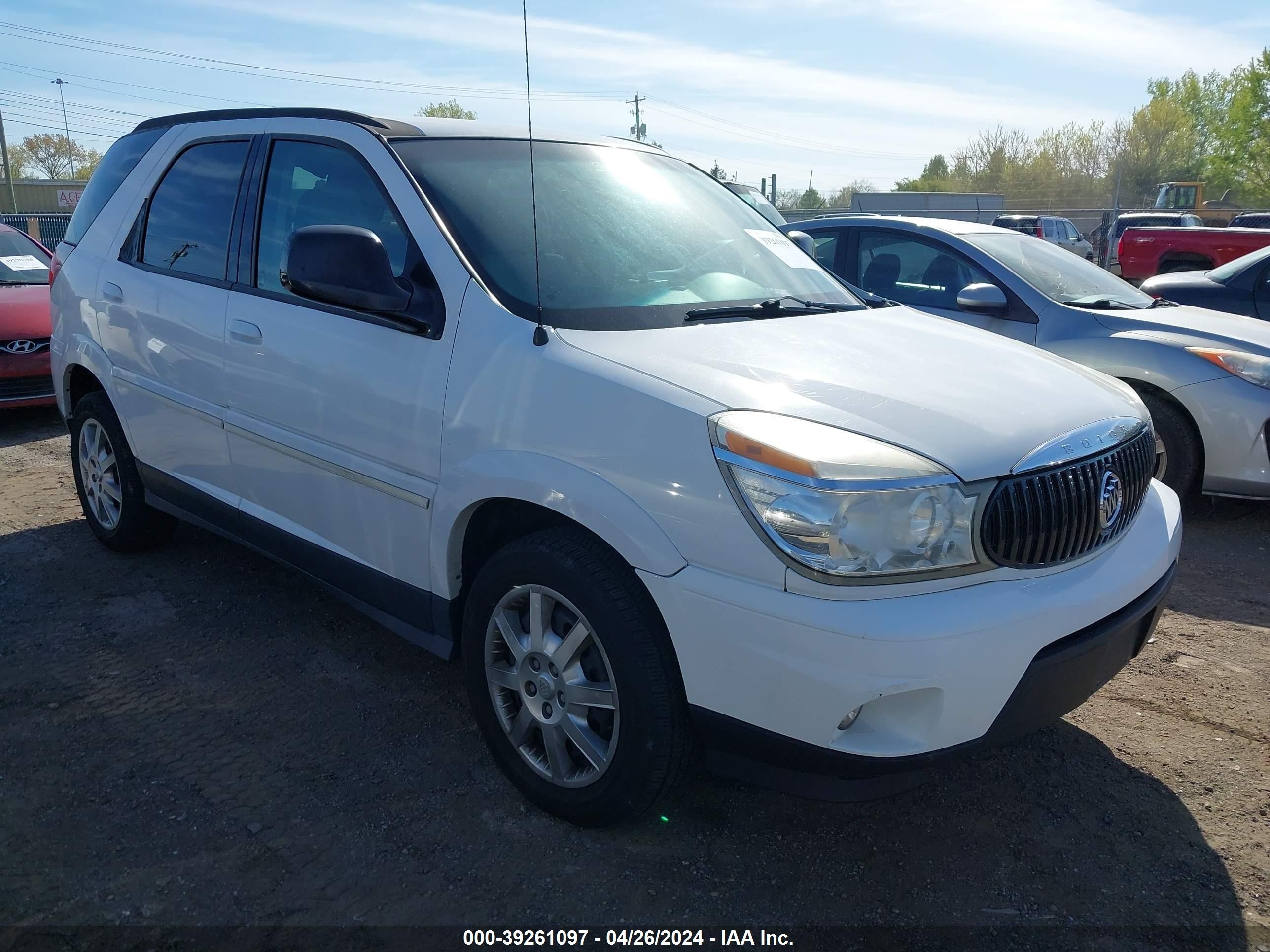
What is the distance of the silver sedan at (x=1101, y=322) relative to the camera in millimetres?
5219

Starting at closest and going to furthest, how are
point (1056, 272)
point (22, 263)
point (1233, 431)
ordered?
1. point (1233, 431)
2. point (1056, 272)
3. point (22, 263)

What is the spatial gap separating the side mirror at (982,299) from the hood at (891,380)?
7.97ft

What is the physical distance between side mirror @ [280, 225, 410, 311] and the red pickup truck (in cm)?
1473

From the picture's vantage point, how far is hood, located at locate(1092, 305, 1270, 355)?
5344 millimetres

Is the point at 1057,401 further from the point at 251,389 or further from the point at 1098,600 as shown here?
the point at 251,389

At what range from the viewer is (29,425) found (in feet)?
26.4

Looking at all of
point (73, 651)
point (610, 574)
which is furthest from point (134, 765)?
point (610, 574)

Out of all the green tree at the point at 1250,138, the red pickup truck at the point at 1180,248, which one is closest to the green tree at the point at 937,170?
the green tree at the point at 1250,138

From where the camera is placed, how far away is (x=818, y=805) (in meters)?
2.91

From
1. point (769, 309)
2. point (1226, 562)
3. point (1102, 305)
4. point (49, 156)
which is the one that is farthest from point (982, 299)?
point (49, 156)

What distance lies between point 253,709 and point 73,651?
3.18 feet

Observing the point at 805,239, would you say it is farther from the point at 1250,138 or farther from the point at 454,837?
the point at 1250,138

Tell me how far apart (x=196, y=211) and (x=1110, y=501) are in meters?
3.49

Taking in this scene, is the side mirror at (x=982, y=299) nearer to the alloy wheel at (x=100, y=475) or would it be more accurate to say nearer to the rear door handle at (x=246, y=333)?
the rear door handle at (x=246, y=333)
